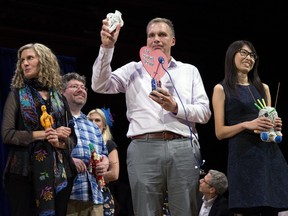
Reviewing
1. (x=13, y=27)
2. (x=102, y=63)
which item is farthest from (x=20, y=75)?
(x=13, y=27)

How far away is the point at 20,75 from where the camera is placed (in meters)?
2.76

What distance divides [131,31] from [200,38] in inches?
34.0

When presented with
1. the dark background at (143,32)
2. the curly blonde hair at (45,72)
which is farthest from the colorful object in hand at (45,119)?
the dark background at (143,32)

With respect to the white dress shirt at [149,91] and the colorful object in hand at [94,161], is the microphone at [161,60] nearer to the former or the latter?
the white dress shirt at [149,91]

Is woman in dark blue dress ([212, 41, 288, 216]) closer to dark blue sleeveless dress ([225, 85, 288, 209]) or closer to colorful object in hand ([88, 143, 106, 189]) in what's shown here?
dark blue sleeveless dress ([225, 85, 288, 209])

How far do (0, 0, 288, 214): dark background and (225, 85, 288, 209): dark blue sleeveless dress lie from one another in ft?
10.4

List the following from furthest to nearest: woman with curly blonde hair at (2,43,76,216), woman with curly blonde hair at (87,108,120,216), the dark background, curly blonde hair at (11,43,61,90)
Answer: the dark background
woman with curly blonde hair at (87,108,120,216)
curly blonde hair at (11,43,61,90)
woman with curly blonde hair at (2,43,76,216)

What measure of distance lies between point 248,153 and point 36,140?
1.03m

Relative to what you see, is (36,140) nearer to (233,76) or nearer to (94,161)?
(94,161)

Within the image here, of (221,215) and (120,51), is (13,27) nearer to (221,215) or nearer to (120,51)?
(120,51)

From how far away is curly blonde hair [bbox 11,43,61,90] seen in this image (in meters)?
2.75

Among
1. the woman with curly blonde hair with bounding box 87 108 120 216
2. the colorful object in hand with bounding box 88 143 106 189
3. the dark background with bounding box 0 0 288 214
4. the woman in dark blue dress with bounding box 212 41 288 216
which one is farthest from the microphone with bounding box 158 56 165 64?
the dark background with bounding box 0 0 288 214

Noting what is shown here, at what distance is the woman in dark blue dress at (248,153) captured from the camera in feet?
8.62

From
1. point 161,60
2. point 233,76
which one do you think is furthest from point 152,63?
point 233,76
